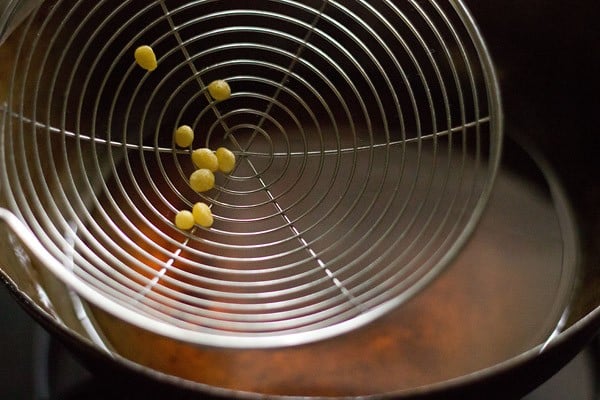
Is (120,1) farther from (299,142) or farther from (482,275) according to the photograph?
(482,275)

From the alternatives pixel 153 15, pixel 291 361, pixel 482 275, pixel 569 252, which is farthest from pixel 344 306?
pixel 153 15

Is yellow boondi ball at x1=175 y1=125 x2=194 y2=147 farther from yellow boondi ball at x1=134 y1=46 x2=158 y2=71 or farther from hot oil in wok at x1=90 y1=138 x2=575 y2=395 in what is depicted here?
hot oil in wok at x1=90 y1=138 x2=575 y2=395

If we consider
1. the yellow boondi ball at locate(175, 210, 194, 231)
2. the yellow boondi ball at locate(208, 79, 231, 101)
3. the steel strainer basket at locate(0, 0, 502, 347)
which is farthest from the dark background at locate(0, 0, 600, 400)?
the yellow boondi ball at locate(175, 210, 194, 231)

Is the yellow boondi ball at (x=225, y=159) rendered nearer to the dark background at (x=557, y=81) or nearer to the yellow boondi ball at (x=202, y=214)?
the yellow boondi ball at (x=202, y=214)

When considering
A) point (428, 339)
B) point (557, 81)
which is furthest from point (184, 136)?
point (557, 81)

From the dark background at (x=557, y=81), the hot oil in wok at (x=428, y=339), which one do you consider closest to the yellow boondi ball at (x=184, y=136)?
the hot oil in wok at (x=428, y=339)

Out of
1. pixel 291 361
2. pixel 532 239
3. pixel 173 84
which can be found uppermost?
pixel 173 84

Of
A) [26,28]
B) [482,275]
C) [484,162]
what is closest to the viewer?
[26,28]
